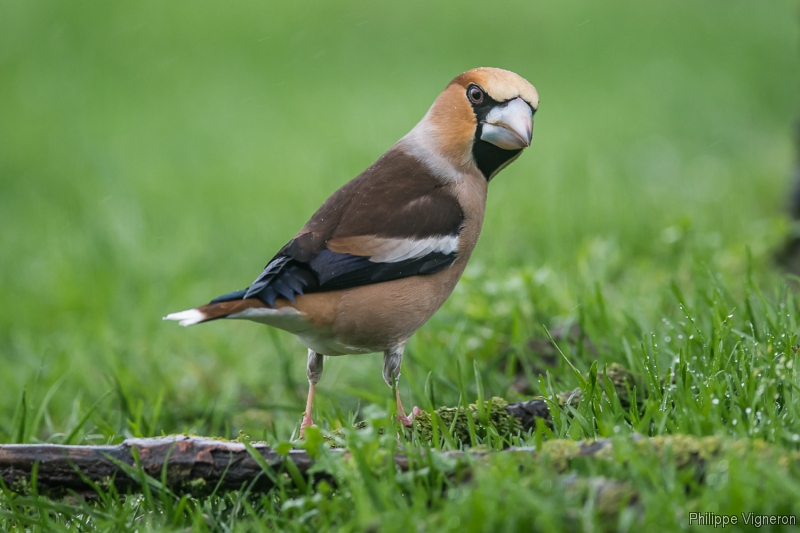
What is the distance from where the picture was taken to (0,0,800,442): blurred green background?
4934 mm

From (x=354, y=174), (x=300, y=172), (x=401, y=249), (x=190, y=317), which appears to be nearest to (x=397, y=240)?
(x=401, y=249)

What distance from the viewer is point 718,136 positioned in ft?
36.6

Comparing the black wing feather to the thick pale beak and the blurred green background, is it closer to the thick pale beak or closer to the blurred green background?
the thick pale beak

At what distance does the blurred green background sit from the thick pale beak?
3.75 feet

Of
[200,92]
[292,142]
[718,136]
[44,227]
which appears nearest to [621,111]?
[718,136]

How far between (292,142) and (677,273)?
646 centimetres

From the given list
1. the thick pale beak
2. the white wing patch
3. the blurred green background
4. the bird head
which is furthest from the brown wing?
the blurred green background

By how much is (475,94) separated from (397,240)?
802 millimetres

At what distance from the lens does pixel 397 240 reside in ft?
11.4

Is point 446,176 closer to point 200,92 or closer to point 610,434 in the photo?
point 610,434

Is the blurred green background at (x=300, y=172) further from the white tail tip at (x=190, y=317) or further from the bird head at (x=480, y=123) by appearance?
the bird head at (x=480, y=123)

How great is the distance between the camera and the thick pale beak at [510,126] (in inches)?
137

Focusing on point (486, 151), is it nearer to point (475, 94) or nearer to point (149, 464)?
point (475, 94)

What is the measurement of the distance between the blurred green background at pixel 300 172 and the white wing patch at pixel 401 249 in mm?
943
